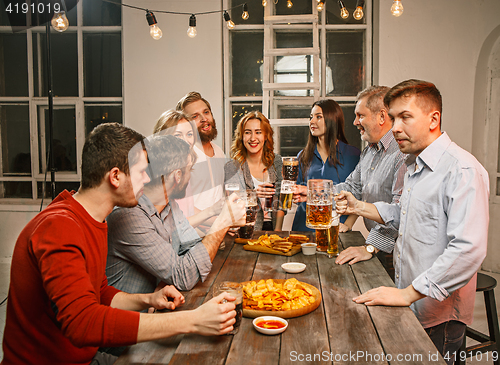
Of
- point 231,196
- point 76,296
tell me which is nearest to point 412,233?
point 231,196

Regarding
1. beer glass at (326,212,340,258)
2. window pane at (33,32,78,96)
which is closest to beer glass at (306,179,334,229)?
beer glass at (326,212,340,258)

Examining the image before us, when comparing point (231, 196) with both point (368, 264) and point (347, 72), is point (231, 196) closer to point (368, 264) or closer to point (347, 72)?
point (368, 264)

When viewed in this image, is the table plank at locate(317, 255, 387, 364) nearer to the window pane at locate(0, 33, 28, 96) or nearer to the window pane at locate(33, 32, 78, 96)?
the window pane at locate(33, 32, 78, 96)

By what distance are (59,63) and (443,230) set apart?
516cm

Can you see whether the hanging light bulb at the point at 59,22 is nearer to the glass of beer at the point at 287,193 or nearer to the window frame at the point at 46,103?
the window frame at the point at 46,103

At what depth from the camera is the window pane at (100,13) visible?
194 inches

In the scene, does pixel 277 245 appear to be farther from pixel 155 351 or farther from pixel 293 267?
pixel 155 351

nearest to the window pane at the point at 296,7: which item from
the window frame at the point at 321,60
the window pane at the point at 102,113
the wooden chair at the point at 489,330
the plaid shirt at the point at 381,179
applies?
the window frame at the point at 321,60

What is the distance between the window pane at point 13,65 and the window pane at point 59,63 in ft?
0.53

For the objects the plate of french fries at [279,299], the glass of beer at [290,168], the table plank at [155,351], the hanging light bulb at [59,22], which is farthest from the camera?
the hanging light bulb at [59,22]

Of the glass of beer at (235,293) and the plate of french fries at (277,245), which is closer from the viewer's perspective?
the glass of beer at (235,293)

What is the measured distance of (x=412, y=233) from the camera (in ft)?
5.73

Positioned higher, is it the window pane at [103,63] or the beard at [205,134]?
the window pane at [103,63]

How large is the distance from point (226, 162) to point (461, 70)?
3.12 meters
